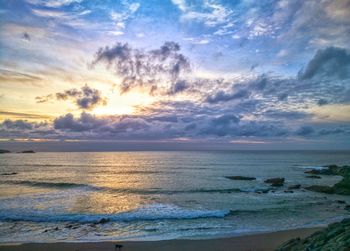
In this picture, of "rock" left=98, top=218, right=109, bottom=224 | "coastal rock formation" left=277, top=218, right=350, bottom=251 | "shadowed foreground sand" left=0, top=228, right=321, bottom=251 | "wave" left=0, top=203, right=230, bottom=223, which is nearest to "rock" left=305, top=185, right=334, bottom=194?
"wave" left=0, top=203, right=230, bottom=223

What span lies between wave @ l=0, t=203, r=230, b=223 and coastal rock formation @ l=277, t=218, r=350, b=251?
1417 cm

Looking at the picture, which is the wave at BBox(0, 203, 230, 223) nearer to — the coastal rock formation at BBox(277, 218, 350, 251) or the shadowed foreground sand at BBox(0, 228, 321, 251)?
the shadowed foreground sand at BBox(0, 228, 321, 251)

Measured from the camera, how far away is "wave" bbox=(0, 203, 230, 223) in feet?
84.2

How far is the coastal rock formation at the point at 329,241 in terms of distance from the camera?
10523 millimetres

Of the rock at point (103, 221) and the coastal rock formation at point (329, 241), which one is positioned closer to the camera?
the coastal rock formation at point (329, 241)

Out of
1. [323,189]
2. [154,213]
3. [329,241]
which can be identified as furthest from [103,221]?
[323,189]

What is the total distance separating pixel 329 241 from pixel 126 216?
1956 centimetres

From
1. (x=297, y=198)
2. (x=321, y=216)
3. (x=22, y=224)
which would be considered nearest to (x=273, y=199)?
(x=297, y=198)

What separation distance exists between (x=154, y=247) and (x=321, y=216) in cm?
1822

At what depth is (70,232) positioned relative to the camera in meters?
21.8

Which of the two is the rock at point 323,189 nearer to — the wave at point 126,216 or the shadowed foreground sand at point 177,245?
the wave at point 126,216

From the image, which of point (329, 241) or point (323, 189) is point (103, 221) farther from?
point (323, 189)

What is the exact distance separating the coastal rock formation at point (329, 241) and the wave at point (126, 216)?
558 inches

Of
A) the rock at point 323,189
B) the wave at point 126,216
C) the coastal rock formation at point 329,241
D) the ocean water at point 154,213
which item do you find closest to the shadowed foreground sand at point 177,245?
the ocean water at point 154,213
